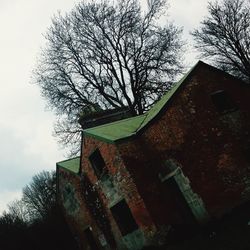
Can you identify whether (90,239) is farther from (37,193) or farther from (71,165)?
(37,193)

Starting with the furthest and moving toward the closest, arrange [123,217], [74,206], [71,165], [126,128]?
1. [71,165]
2. [74,206]
3. [126,128]
4. [123,217]

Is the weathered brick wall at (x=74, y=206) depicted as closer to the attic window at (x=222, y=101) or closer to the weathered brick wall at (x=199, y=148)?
the weathered brick wall at (x=199, y=148)

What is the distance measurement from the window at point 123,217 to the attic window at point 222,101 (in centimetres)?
653

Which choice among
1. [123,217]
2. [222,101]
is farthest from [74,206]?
[222,101]

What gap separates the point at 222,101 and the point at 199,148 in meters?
2.60

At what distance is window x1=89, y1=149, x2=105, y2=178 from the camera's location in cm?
1673

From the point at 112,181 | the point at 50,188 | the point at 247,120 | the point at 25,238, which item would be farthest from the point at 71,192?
the point at 50,188

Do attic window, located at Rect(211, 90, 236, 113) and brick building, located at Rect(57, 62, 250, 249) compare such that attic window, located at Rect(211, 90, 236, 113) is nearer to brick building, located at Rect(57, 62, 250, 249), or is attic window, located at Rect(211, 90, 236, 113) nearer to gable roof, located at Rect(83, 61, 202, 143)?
brick building, located at Rect(57, 62, 250, 249)

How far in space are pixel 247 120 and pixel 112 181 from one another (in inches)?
271

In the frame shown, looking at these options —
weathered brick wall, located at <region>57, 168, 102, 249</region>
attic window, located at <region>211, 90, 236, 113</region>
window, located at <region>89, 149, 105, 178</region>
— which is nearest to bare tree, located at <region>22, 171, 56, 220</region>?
weathered brick wall, located at <region>57, 168, 102, 249</region>

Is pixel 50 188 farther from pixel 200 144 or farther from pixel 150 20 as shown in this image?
pixel 200 144

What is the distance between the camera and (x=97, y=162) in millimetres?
17094

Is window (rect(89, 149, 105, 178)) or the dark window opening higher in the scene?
window (rect(89, 149, 105, 178))

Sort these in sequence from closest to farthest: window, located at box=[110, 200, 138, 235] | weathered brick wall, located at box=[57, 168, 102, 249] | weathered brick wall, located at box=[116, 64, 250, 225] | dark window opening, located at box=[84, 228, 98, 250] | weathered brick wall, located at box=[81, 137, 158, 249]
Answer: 1. weathered brick wall, located at box=[116, 64, 250, 225]
2. weathered brick wall, located at box=[81, 137, 158, 249]
3. window, located at box=[110, 200, 138, 235]
4. weathered brick wall, located at box=[57, 168, 102, 249]
5. dark window opening, located at box=[84, 228, 98, 250]
